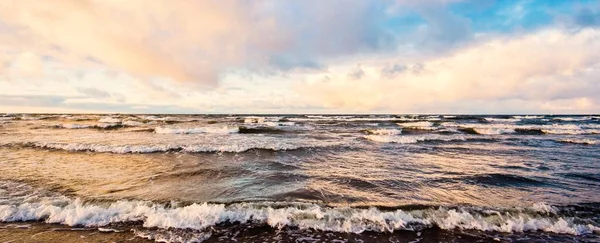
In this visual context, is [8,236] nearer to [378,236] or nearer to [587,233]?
[378,236]

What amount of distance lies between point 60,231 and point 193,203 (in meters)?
2.30

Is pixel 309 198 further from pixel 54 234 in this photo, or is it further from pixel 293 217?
pixel 54 234

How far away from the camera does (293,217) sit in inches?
240

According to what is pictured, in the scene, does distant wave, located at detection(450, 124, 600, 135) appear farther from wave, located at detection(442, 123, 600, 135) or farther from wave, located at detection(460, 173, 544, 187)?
wave, located at detection(460, 173, 544, 187)

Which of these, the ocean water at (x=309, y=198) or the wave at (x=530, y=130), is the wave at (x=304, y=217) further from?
the wave at (x=530, y=130)

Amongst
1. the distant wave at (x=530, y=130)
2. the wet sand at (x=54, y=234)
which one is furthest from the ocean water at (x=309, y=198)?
the distant wave at (x=530, y=130)

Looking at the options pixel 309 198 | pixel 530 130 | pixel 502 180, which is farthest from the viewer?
pixel 530 130

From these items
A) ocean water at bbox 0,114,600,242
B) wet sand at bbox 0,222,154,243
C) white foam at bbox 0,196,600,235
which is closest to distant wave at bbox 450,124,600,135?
ocean water at bbox 0,114,600,242

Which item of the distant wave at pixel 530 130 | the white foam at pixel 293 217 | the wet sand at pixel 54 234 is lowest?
the distant wave at pixel 530 130

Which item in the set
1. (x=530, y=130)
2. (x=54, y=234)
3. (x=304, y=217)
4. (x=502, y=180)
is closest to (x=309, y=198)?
(x=304, y=217)

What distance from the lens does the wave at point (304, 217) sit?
577cm

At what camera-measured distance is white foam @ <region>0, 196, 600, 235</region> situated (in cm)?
577

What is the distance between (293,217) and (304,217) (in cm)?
21

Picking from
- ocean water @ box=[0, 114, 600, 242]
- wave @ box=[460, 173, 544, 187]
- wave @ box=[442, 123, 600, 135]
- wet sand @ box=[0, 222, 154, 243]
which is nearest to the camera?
wet sand @ box=[0, 222, 154, 243]
